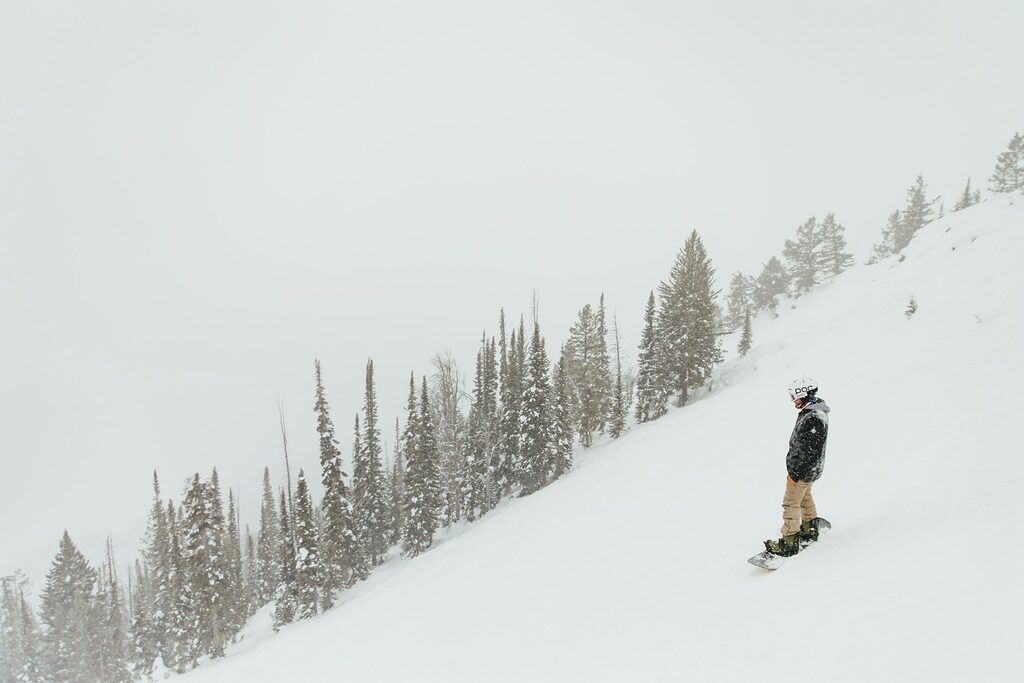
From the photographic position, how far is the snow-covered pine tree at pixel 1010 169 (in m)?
57.1

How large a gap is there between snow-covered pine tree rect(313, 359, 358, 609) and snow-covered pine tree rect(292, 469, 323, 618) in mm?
723

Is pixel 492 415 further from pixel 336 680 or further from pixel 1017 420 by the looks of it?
pixel 1017 420

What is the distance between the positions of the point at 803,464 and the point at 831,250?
266 ft

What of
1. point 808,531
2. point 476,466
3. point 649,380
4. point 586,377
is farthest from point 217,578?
point 808,531

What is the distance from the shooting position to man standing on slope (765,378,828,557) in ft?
24.7

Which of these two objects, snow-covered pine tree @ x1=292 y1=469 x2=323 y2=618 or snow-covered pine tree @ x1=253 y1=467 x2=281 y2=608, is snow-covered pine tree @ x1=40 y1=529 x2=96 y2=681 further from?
snow-covered pine tree @ x1=292 y1=469 x2=323 y2=618

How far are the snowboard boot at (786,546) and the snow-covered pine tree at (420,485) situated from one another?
39.6 metres

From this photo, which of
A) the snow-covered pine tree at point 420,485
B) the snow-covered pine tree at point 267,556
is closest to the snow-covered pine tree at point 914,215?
the snow-covered pine tree at point 420,485

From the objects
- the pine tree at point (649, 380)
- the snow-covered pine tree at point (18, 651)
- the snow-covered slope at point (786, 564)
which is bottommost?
the snow-covered pine tree at point (18, 651)

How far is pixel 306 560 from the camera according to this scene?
39.0 m

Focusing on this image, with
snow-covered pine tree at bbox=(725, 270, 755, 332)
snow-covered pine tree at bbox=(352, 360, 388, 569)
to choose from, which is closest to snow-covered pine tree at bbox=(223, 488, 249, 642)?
snow-covered pine tree at bbox=(352, 360, 388, 569)

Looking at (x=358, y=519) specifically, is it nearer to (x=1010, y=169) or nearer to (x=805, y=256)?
(x=805, y=256)

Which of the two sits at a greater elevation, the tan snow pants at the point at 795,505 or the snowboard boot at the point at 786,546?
the tan snow pants at the point at 795,505

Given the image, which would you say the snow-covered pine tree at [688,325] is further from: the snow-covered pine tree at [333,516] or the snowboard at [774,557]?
the snowboard at [774,557]
